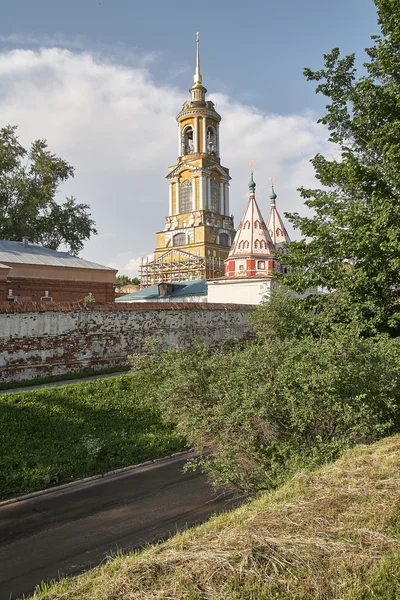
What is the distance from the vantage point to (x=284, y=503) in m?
4.33

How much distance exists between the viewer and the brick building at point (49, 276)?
73.4 ft

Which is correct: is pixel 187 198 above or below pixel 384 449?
above

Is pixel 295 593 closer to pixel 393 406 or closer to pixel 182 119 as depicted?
pixel 393 406

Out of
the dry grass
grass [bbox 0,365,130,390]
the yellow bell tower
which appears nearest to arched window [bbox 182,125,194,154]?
the yellow bell tower

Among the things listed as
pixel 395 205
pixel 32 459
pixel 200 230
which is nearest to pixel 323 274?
pixel 395 205

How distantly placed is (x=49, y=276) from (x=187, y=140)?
29.9 metres

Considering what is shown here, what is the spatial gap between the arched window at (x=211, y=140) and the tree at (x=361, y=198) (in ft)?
Result: 118

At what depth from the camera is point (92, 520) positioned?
6836 mm

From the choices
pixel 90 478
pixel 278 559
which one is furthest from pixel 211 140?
pixel 278 559

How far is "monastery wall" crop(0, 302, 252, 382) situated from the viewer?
12680mm

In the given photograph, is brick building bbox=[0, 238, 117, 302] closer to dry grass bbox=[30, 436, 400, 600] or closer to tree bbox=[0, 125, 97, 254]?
tree bbox=[0, 125, 97, 254]

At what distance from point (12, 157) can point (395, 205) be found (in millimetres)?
26377

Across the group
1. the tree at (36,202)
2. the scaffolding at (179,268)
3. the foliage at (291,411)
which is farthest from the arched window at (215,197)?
the foliage at (291,411)

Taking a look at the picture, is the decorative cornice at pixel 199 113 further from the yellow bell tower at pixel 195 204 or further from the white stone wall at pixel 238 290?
the white stone wall at pixel 238 290
